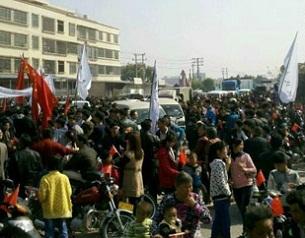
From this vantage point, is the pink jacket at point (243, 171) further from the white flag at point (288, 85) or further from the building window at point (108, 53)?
the building window at point (108, 53)

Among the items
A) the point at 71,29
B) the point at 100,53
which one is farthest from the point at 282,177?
the point at 100,53

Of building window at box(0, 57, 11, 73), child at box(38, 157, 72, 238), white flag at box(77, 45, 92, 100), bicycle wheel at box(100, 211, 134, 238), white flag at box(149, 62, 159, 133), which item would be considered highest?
building window at box(0, 57, 11, 73)

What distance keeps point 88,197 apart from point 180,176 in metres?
3.47

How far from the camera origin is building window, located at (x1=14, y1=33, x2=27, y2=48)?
2672 inches

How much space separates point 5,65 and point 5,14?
6.31 metres

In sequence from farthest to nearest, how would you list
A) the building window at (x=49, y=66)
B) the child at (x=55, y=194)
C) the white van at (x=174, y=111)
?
the building window at (x=49, y=66) → the white van at (x=174, y=111) → the child at (x=55, y=194)

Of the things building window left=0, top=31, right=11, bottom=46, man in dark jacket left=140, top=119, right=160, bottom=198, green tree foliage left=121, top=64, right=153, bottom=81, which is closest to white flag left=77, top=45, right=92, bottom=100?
man in dark jacket left=140, top=119, right=160, bottom=198

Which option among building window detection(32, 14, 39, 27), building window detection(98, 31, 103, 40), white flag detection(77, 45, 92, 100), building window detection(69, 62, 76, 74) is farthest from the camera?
building window detection(98, 31, 103, 40)

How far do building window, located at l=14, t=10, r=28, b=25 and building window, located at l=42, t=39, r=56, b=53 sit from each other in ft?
15.3

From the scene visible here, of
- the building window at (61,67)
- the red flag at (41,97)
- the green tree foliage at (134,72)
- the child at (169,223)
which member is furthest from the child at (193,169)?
the green tree foliage at (134,72)

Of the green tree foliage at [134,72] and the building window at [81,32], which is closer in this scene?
the building window at [81,32]

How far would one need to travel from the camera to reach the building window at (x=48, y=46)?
243 ft

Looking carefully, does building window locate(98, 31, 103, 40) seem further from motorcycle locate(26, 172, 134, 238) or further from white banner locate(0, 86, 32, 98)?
motorcycle locate(26, 172, 134, 238)

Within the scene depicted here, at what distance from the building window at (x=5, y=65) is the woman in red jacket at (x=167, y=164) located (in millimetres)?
56050
